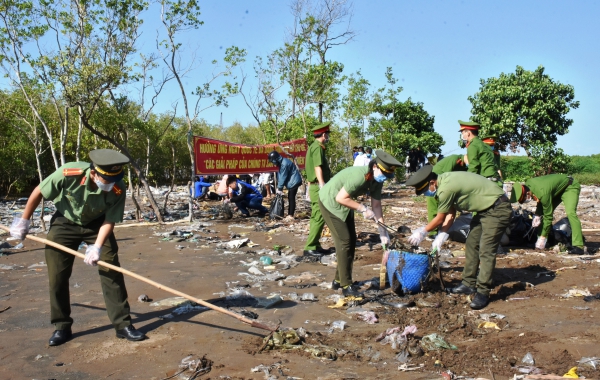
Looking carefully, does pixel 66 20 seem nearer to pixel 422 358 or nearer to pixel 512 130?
pixel 422 358

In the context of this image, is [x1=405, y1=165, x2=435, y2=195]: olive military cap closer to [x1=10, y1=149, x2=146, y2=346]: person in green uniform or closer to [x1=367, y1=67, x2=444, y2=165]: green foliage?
[x1=10, y1=149, x2=146, y2=346]: person in green uniform

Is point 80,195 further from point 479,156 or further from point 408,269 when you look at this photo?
point 479,156

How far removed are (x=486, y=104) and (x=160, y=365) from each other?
22198 mm

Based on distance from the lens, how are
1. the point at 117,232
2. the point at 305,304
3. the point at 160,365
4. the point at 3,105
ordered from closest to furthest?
the point at 160,365
the point at 305,304
the point at 117,232
the point at 3,105

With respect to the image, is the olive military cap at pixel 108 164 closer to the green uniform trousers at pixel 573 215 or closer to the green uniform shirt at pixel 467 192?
the green uniform shirt at pixel 467 192

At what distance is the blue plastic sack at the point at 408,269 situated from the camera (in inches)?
205

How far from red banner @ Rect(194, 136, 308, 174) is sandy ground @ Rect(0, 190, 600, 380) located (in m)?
3.98

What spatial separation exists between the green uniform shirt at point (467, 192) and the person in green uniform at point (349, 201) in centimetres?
56

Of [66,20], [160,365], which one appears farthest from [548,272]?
[66,20]

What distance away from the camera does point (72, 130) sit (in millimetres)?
18453

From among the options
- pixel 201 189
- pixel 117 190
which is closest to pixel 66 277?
pixel 117 190

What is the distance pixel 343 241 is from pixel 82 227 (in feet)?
8.50

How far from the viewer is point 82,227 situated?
438 centimetres

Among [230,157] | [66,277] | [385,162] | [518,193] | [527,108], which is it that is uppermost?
[527,108]
